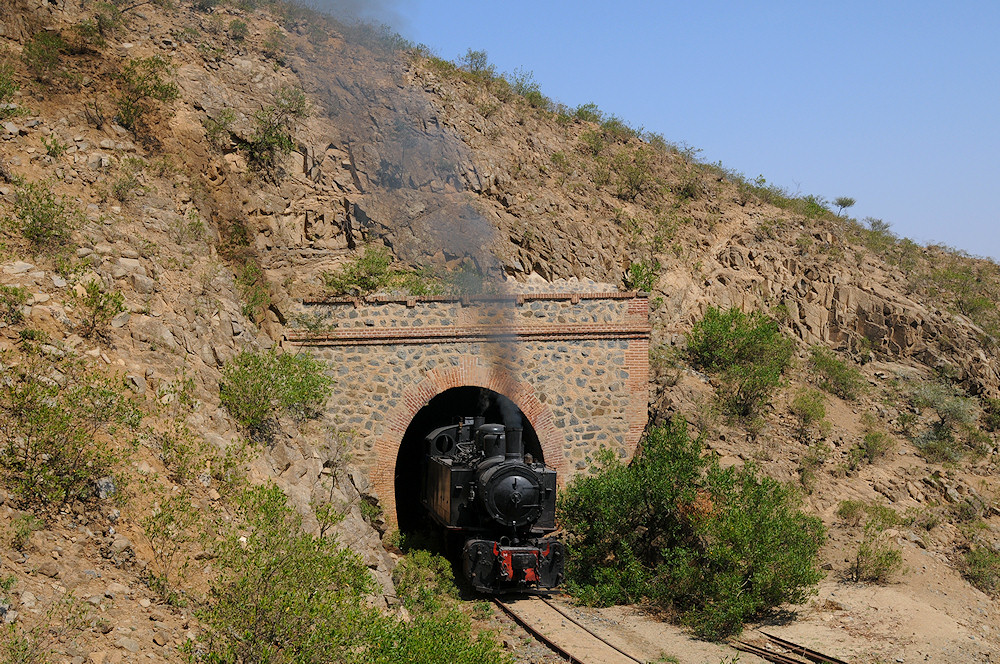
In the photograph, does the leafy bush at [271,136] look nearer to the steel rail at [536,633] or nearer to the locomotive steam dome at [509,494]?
the locomotive steam dome at [509,494]

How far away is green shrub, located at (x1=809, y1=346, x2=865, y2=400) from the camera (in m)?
18.3

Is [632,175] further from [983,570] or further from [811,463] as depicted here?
[983,570]

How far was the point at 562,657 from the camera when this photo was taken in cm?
1042

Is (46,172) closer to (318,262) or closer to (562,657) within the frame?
(318,262)

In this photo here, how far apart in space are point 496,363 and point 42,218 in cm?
831

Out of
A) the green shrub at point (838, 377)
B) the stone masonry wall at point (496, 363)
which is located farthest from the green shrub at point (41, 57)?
the green shrub at point (838, 377)

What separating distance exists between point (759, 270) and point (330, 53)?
13.3 meters

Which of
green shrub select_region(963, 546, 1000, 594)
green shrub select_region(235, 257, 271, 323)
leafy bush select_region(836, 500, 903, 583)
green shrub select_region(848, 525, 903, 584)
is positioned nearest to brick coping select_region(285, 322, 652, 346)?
green shrub select_region(235, 257, 271, 323)

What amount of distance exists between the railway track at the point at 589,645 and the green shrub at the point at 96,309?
7.36 meters

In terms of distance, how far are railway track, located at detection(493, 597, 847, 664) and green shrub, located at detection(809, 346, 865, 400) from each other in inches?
344

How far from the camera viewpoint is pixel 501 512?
13.6 metres

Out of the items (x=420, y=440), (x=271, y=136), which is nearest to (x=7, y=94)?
(x=271, y=136)

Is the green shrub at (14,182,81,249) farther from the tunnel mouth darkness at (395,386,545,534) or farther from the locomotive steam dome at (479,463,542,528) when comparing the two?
the tunnel mouth darkness at (395,386,545,534)

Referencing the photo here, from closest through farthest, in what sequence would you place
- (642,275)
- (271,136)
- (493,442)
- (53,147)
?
(53,147) → (493,442) → (271,136) → (642,275)
